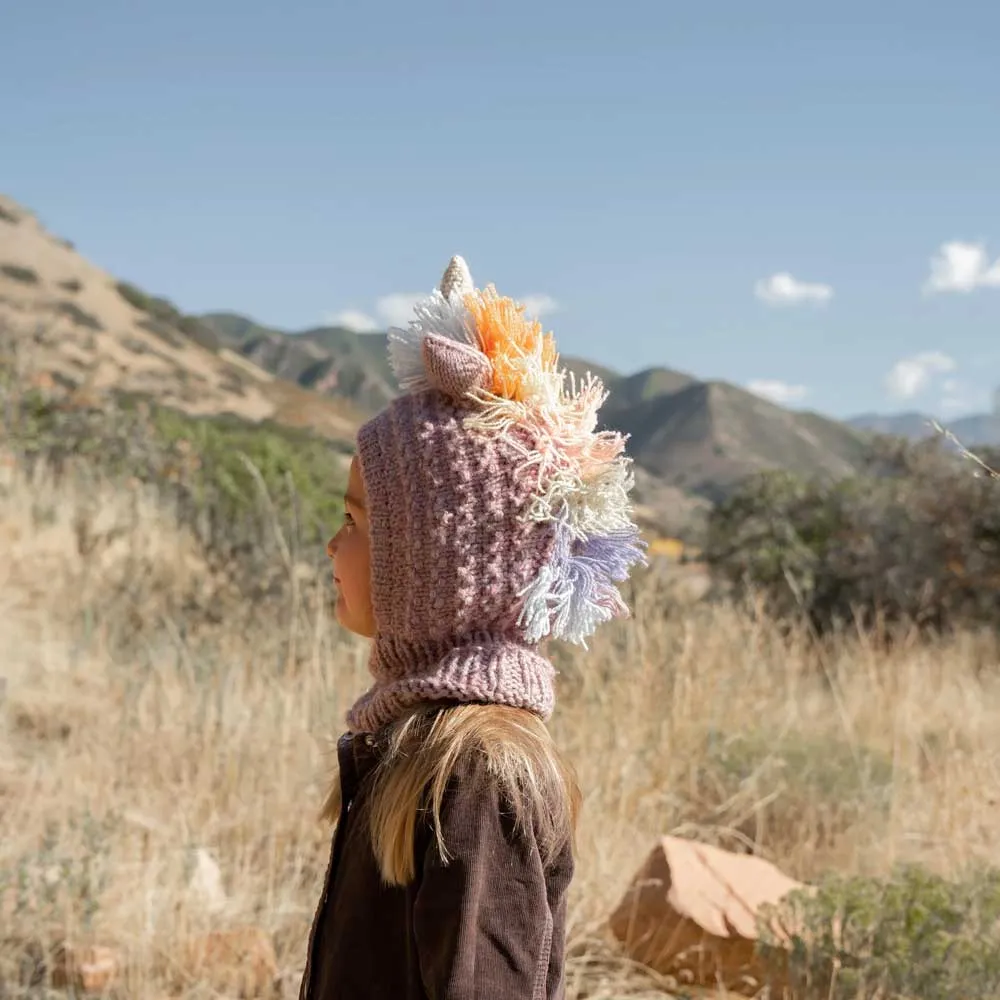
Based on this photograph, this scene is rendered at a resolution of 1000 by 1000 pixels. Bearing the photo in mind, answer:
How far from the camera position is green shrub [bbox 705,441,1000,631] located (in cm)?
859

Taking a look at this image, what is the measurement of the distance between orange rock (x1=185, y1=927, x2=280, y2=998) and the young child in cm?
127

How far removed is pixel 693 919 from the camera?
3332mm

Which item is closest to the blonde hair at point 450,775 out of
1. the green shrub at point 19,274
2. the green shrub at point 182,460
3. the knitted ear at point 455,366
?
the knitted ear at point 455,366

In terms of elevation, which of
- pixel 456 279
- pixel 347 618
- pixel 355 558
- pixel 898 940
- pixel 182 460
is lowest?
pixel 898 940

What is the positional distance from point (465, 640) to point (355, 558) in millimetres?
261

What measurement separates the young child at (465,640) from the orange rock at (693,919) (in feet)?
4.81

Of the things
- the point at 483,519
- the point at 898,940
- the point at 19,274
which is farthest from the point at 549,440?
the point at 19,274

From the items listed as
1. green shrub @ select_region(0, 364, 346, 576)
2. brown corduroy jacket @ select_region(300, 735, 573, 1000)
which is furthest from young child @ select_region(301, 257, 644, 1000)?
green shrub @ select_region(0, 364, 346, 576)

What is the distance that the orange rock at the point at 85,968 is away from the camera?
3021 mm

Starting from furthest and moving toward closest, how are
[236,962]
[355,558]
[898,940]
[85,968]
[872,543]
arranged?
[872,543]
[236,962]
[85,968]
[898,940]
[355,558]

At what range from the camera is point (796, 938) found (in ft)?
9.86

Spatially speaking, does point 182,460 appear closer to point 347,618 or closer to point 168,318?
point 347,618

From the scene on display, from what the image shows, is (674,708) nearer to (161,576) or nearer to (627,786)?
(627,786)

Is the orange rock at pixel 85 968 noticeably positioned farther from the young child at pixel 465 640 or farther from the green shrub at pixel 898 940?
the green shrub at pixel 898 940
